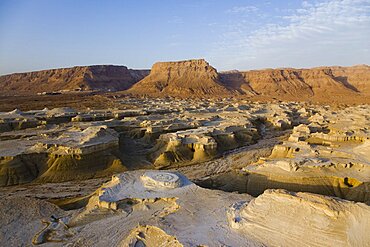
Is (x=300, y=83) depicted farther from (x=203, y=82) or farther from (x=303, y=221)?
(x=303, y=221)

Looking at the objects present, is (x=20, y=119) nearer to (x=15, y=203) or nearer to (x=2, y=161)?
(x=2, y=161)

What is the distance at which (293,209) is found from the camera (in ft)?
55.3

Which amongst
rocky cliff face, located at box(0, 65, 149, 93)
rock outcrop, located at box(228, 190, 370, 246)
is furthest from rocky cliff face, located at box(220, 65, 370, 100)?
rock outcrop, located at box(228, 190, 370, 246)

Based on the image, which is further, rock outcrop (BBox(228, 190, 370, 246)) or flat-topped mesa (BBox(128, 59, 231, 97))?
flat-topped mesa (BBox(128, 59, 231, 97))

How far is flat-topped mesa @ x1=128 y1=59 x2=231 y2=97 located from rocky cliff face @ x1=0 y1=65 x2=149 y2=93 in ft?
75.2

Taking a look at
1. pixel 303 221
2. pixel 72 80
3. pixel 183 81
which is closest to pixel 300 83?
pixel 183 81

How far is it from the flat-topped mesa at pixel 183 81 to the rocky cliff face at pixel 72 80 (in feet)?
75.2

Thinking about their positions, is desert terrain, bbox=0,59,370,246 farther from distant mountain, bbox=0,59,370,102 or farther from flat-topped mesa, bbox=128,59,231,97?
distant mountain, bbox=0,59,370,102

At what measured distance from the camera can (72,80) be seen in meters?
180

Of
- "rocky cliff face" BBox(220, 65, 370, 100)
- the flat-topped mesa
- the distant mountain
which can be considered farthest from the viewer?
"rocky cliff face" BBox(220, 65, 370, 100)

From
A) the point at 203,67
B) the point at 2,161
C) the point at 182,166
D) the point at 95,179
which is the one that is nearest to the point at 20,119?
the point at 2,161

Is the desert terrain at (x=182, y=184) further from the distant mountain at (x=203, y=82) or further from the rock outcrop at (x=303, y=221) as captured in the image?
the distant mountain at (x=203, y=82)

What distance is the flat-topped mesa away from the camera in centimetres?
15338

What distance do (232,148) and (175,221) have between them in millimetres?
28112
